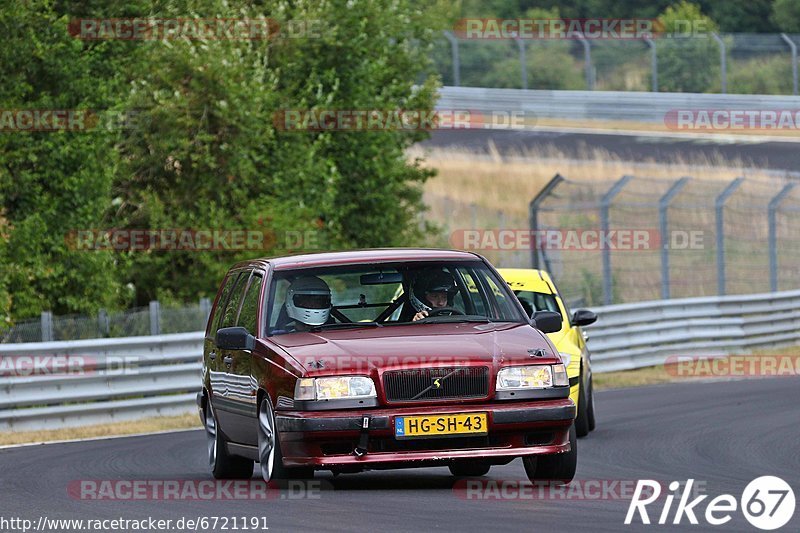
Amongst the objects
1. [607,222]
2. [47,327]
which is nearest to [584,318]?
[47,327]

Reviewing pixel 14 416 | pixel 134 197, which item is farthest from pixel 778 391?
pixel 134 197

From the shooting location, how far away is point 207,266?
98.7 ft

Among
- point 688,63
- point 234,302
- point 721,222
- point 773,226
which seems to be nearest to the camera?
point 234,302

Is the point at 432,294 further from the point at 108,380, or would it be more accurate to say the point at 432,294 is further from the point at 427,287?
the point at 108,380

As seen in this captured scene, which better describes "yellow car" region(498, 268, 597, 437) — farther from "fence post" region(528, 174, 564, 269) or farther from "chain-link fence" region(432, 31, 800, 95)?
"chain-link fence" region(432, 31, 800, 95)

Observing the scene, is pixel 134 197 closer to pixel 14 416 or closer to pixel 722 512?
pixel 14 416

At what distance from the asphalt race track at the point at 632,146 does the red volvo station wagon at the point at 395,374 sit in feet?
119

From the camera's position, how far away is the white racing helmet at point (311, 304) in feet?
36.5

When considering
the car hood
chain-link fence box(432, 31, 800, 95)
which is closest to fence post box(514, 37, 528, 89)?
chain-link fence box(432, 31, 800, 95)

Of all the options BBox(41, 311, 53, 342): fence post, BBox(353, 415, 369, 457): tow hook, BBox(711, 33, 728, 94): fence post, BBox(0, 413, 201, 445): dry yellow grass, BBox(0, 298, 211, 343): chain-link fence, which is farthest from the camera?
BBox(711, 33, 728, 94): fence post

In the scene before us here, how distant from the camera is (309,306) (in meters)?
11.1

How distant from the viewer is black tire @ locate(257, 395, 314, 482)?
10344mm

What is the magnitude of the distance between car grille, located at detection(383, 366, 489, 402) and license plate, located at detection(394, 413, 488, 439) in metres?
0.13

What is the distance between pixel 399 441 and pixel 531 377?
2.89ft
